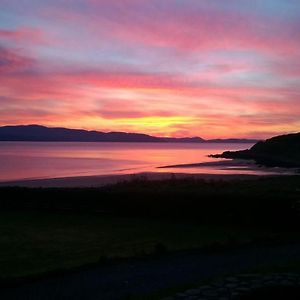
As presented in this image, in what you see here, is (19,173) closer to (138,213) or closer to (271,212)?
(138,213)

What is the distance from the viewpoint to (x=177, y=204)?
16922mm

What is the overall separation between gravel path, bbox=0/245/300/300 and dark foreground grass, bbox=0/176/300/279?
2.71 feet

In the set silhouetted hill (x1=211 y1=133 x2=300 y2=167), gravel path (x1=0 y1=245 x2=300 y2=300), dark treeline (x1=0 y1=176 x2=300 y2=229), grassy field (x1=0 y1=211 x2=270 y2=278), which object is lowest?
grassy field (x1=0 y1=211 x2=270 y2=278)

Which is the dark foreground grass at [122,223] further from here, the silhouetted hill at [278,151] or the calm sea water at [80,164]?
the silhouetted hill at [278,151]

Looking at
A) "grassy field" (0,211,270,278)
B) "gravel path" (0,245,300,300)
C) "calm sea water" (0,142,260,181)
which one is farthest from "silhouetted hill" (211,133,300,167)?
"gravel path" (0,245,300,300)

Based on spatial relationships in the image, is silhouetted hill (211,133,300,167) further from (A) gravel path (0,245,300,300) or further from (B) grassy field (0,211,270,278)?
(A) gravel path (0,245,300,300)

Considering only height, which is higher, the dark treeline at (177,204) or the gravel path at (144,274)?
the dark treeline at (177,204)

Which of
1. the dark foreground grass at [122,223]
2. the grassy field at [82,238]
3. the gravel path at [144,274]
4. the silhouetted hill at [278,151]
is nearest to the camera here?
the gravel path at [144,274]

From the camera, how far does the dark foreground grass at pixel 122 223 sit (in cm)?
1150

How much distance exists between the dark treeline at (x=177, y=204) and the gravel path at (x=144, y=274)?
14.1 ft

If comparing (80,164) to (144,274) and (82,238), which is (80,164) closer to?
(82,238)

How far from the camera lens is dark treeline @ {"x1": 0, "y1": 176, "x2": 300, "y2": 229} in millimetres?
15172

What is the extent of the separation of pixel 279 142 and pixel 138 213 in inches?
3553

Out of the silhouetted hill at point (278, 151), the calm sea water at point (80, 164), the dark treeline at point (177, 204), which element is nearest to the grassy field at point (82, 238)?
the dark treeline at point (177, 204)
